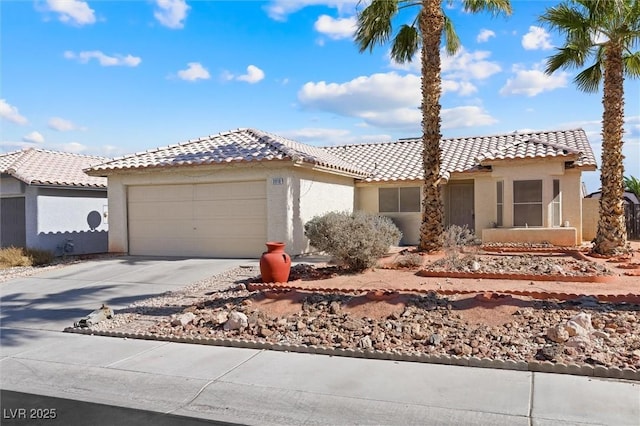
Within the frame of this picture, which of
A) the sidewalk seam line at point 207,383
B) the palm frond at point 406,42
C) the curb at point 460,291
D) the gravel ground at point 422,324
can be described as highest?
the palm frond at point 406,42

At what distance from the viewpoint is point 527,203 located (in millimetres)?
18828

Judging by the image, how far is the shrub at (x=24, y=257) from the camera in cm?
1655

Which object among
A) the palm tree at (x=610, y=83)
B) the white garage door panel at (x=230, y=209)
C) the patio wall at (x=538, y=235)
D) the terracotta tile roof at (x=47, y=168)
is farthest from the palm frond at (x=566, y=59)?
the terracotta tile roof at (x=47, y=168)

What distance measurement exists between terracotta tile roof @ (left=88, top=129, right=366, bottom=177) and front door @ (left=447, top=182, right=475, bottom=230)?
406 cm

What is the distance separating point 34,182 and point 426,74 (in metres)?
14.0

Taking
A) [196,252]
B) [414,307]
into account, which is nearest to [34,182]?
[196,252]

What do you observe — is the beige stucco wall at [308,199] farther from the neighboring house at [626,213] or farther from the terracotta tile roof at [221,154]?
the neighboring house at [626,213]

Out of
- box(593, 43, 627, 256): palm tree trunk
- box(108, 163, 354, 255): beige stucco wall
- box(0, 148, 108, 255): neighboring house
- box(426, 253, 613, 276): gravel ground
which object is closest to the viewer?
box(426, 253, 613, 276): gravel ground

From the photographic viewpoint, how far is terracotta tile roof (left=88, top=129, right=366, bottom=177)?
1627 cm

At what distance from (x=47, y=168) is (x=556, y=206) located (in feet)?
63.6

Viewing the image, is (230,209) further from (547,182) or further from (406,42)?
(547,182)

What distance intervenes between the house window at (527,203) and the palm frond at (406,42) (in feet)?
19.6

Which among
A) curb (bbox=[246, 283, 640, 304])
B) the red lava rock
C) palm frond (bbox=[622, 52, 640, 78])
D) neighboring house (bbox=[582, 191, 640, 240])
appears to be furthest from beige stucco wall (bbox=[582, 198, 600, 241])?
the red lava rock

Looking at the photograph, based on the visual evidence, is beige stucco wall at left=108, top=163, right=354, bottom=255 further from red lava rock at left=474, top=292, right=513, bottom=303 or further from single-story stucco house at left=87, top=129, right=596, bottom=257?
red lava rock at left=474, top=292, right=513, bottom=303
